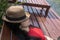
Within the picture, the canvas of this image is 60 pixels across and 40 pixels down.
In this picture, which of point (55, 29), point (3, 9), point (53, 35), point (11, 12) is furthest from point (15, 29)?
point (55, 29)

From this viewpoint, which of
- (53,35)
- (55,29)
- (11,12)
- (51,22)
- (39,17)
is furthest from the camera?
(39,17)

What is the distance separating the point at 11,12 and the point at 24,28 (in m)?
0.21

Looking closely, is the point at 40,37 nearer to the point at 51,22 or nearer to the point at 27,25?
the point at 27,25

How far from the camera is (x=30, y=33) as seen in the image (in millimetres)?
1649

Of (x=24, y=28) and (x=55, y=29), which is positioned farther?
(x=55, y=29)

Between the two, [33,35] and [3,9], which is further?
[3,9]

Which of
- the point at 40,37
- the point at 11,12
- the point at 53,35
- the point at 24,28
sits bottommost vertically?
the point at 53,35

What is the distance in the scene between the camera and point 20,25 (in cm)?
163

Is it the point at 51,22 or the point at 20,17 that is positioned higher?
the point at 20,17

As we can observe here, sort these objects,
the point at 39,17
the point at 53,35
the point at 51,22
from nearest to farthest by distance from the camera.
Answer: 1. the point at 53,35
2. the point at 51,22
3. the point at 39,17

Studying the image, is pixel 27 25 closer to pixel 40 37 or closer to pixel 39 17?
pixel 40 37

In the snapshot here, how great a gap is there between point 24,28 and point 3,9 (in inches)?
24.7

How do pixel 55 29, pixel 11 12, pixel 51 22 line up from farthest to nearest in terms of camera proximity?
pixel 51 22 → pixel 55 29 → pixel 11 12

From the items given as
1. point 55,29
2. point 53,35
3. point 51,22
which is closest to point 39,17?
point 51,22
